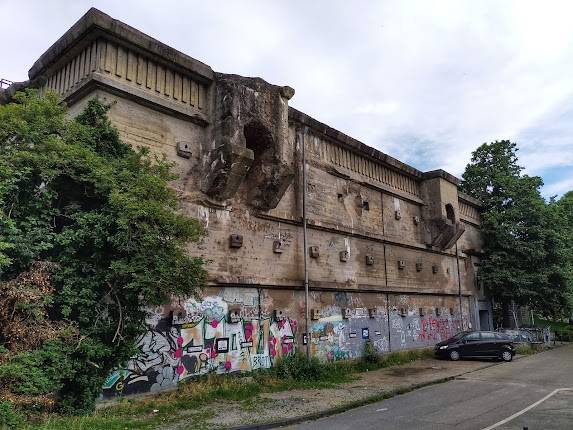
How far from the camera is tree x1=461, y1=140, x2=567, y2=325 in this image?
29.0 metres

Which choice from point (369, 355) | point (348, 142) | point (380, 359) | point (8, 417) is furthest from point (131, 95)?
point (380, 359)

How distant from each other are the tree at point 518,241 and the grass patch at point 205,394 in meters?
15.1

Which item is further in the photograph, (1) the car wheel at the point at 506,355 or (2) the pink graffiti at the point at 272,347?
(1) the car wheel at the point at 506,355

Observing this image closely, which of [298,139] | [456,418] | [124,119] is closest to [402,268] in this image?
[298,139]

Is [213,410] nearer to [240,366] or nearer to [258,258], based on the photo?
[240,366]

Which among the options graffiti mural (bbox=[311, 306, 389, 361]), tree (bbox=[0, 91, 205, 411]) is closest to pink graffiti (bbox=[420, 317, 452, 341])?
graffiti mural (bbox=[311, 306, 389, 361])

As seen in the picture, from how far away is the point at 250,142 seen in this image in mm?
15312

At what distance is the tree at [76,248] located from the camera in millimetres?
8945

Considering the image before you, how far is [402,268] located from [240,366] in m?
11.2

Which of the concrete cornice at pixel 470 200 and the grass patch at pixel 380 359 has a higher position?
the concrete cornice at pixel 470 200

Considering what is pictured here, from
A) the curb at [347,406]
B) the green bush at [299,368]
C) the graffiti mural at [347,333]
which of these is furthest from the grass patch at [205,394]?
the curb at [347,406]

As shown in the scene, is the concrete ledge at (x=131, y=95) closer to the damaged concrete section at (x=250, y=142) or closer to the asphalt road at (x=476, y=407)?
the damaged concrete section at (x=250, y=142)

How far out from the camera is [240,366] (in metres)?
13.9

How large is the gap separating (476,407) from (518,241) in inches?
835
